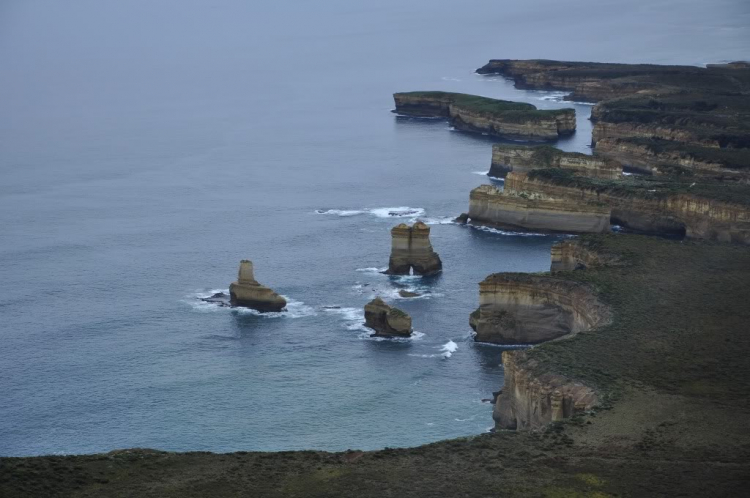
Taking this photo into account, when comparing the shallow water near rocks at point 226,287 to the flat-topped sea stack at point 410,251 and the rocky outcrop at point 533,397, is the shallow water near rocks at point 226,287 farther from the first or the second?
the rocky outcrop at point 533,397

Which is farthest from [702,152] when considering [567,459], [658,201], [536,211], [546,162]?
[567,459]

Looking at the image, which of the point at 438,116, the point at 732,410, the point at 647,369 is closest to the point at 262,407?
the point at 647,369

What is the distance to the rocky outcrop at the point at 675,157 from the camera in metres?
125

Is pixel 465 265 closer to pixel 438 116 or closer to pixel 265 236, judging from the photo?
pixel 265 236

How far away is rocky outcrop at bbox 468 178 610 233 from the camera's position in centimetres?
11331

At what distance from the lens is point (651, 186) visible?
4651 inches

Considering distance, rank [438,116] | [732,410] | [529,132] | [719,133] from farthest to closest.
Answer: [438,116]
[529,132]
[719,133]
[732,410]

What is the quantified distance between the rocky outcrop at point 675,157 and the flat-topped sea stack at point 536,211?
45.9 ft

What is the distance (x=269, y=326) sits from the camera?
90812 mm

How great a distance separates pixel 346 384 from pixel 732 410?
84.7ft

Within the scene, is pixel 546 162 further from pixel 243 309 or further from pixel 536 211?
pixel 243 309

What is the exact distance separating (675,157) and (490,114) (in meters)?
41.7

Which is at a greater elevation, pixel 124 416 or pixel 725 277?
pixel 725 277

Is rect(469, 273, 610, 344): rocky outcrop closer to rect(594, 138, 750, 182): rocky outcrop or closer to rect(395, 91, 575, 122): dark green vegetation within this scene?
rect(594, 138, 750, 182): rocky outcrop
